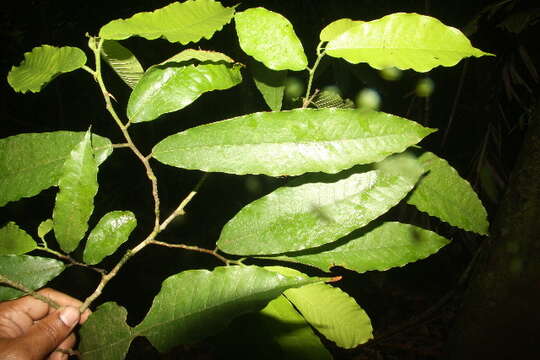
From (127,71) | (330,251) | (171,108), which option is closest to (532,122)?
(330,251)

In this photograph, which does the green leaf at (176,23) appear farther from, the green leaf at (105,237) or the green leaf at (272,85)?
the green leaf at (105,237)

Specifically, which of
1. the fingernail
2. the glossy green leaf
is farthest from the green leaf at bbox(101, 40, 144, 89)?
the fingernail

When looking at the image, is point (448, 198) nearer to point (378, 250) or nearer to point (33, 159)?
point (378, 250)

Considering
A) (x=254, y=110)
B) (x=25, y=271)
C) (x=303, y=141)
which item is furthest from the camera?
(x=254, y=110)

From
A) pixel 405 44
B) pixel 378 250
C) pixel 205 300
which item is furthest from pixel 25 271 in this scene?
pixel 405 44

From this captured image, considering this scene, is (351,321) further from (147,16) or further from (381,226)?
(147,16)
